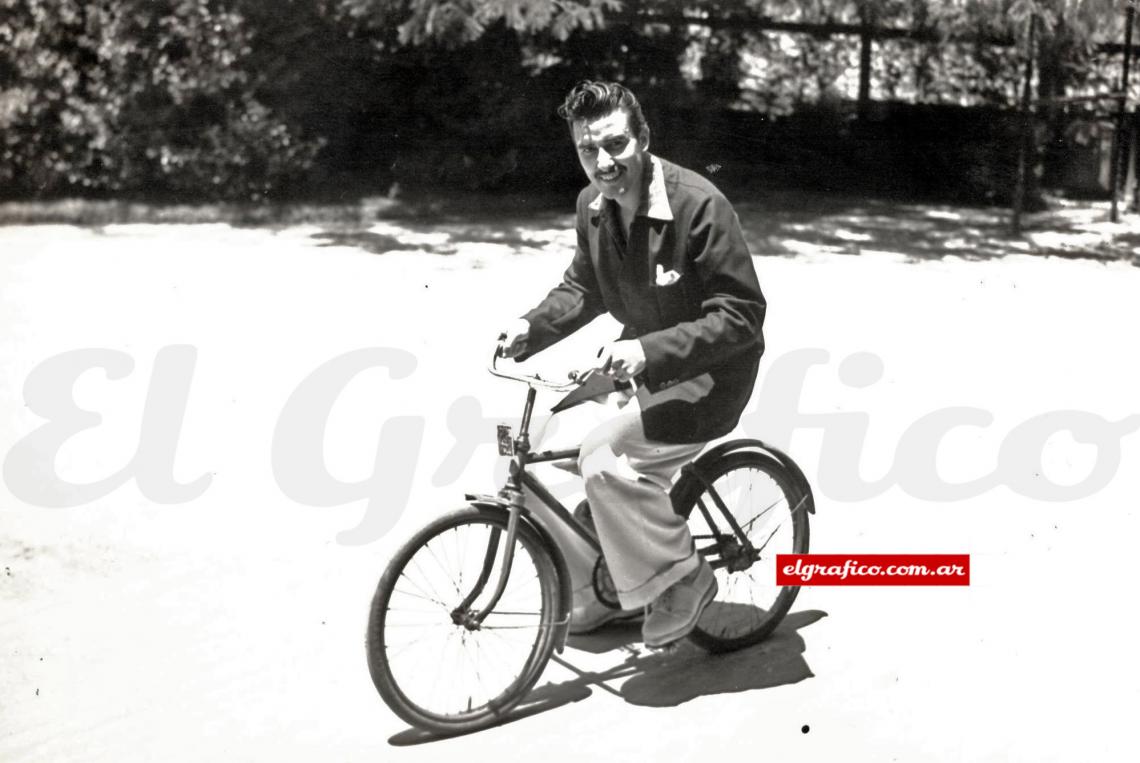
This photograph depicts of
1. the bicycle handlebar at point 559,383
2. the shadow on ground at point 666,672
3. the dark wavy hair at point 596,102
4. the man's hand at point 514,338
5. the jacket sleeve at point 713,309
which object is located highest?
the dark wavy hair at point 596,102

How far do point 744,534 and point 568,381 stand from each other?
2.74ft

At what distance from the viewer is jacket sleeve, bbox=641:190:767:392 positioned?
3.43 m

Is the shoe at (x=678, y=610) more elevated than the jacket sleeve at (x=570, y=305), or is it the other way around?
the jacket sleeve at (x=570, y=305)

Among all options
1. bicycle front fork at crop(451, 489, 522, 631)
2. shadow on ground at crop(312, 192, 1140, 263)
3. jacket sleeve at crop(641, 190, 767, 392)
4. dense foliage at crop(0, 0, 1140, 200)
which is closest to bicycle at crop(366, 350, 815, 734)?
bicycle front fork at crop(451, 489, 522, 631)

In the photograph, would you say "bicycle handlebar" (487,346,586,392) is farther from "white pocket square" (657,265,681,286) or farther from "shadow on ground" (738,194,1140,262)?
"shadow on ground" (738,194,1140,262)

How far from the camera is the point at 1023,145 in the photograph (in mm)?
10305

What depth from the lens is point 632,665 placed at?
3932mm

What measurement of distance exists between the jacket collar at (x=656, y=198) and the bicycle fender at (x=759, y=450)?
0.69 metres

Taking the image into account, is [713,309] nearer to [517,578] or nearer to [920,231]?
[517,578]

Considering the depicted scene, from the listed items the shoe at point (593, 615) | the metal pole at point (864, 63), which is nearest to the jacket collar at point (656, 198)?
the shoe at point (593, 615)

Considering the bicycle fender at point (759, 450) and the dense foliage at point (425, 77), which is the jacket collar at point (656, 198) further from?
the dense foliage at point (425, 77)

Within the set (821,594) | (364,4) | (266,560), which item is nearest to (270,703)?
(266,560)

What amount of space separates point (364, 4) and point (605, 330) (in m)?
3.04

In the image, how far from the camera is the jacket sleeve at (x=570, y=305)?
3742 mm
